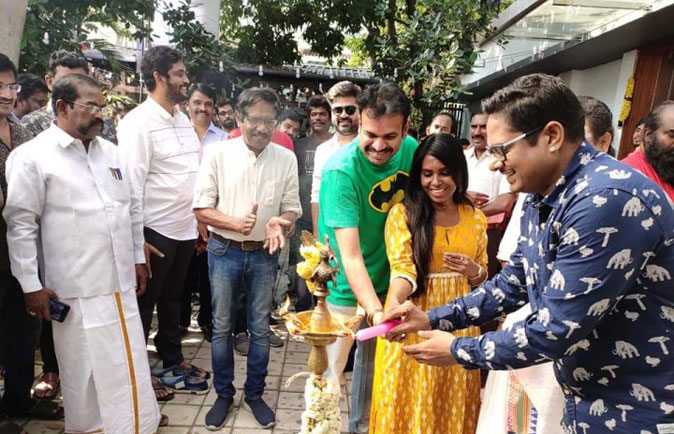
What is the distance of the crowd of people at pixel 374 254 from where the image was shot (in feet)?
4.55

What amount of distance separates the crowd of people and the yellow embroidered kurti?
10 mm

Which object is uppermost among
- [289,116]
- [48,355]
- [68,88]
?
[68,88]

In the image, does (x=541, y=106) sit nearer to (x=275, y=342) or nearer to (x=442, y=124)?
(x=442, y=124)

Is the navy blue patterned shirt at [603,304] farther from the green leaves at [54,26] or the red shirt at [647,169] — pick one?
the green leaves at [54,26]

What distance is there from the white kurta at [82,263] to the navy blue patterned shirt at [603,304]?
6.72 feet

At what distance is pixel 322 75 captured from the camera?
9516mm

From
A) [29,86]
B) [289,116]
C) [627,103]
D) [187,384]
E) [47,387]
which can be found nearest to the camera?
[47,387]

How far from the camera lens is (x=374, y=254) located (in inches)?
104

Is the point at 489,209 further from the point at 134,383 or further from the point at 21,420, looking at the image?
the point at 21,420

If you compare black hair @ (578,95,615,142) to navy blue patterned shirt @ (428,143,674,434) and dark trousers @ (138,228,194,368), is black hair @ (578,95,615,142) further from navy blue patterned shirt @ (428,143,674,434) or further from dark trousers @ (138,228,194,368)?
dark trousers @ (138,228,194,368)

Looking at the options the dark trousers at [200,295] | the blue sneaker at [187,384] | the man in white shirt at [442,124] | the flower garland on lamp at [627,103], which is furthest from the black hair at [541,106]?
the flower garland on lamp at [627,103]

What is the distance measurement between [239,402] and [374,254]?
5.70 feet

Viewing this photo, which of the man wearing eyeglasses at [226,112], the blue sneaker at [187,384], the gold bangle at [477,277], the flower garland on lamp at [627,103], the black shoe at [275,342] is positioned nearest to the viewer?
the gold bangle at [477,277]

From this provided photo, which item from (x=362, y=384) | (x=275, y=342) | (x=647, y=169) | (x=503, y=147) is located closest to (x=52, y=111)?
(x=275, y=342)
